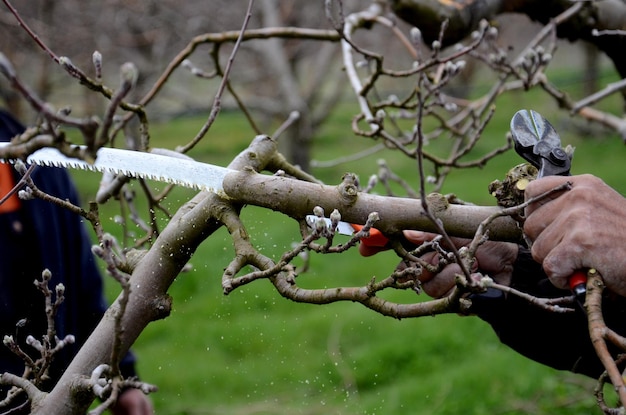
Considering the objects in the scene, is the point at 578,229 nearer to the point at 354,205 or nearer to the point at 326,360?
the point at 354,205

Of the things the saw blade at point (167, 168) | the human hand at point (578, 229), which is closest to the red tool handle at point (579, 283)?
the human hand at point (578, 229)

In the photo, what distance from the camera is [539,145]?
1.71 metres

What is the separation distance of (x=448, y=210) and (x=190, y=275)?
6.14m

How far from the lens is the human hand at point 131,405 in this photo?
2908 mm

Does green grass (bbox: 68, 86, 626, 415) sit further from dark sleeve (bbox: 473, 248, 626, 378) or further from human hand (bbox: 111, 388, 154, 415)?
dark sleeve (bbox: 473, 248, 626, 378)

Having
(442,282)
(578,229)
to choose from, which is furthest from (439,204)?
(442,282)

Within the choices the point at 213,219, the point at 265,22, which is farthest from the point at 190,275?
the point at 213,219

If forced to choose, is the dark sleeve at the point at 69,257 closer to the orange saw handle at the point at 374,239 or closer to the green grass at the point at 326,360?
the green grass at the point at 326,360

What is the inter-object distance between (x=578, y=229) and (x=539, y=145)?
0.30 m

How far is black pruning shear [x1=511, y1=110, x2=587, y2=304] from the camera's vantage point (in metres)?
1.68

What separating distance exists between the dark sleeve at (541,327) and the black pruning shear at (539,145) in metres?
0.39

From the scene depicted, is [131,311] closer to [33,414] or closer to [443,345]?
[33,414]

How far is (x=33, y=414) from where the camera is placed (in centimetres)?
150

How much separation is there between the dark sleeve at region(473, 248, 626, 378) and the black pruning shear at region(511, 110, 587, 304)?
394 millimetres
